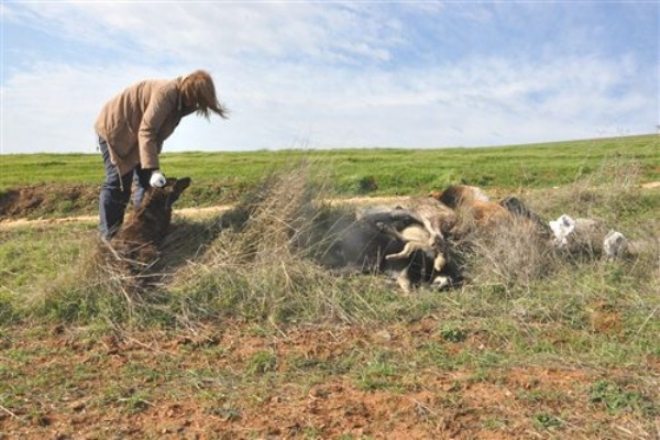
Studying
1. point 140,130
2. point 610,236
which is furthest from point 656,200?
point 140,130

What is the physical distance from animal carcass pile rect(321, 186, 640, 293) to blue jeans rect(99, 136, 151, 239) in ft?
6.22

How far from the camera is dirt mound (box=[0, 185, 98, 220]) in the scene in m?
12.9

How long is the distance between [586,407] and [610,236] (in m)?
3.42

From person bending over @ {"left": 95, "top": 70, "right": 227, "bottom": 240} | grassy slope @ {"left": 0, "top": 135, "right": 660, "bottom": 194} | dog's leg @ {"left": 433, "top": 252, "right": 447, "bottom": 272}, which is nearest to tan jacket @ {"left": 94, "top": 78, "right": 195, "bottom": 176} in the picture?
person bending over @ {"left": 95, "top": 70, "right": 227, "bottom": 240}

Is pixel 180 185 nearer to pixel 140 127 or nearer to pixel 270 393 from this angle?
pixel 140 127

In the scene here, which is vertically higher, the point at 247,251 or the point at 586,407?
the point at 247,251

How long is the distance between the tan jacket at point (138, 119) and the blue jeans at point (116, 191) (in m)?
0.10

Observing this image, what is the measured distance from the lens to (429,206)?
724cm

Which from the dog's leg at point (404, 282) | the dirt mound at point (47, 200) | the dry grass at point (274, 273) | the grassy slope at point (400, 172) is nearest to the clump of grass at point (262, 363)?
the dry grass at point (274, 273)

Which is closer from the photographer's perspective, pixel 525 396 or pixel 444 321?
pixel 525 396

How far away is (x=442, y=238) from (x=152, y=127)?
2870mm

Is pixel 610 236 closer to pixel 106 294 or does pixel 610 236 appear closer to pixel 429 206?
pixel 429 206

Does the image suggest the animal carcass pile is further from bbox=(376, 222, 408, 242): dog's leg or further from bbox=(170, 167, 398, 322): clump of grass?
bbox=(170, 167, 398, 322): clump of grass

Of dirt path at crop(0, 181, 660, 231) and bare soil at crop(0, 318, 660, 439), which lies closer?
bare soil at crop(0, 318, 660, 439)
